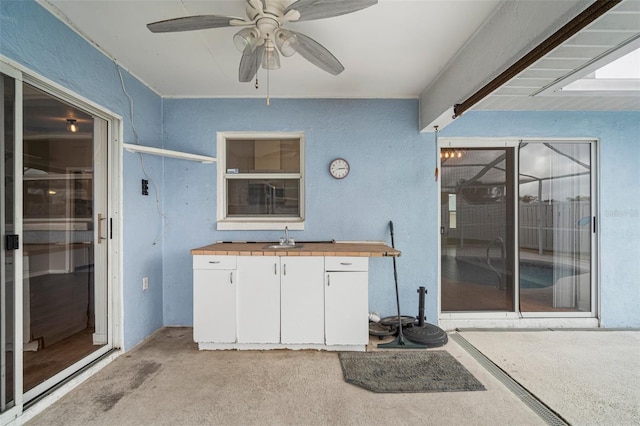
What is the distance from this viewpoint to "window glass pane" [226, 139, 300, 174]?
3471 millimetres

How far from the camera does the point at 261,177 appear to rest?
3463mm

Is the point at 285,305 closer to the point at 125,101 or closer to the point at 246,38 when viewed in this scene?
the point at 246,38

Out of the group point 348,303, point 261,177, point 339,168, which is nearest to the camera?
point 348,303

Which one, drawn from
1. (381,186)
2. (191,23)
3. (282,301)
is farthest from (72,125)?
(381,186)

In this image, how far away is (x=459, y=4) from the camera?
187 cm

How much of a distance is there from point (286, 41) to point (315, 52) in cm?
22

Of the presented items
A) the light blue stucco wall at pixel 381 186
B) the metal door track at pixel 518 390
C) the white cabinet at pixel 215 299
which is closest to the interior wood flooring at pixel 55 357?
the light blue stucco wall at pixel 381 186

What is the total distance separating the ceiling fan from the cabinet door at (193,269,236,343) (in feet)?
6.10

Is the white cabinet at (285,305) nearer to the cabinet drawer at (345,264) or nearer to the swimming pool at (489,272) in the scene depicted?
the cabinet drawer at (345,264)

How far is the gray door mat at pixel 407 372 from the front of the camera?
217 centimetres

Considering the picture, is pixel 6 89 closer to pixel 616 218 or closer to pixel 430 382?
pixel 430 382

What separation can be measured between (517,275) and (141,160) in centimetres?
443

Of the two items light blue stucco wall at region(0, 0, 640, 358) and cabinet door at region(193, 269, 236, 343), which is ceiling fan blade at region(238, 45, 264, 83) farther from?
cabinet door at region(193, 269, 236, 343)

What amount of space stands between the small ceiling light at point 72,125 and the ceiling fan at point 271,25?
1.33m
